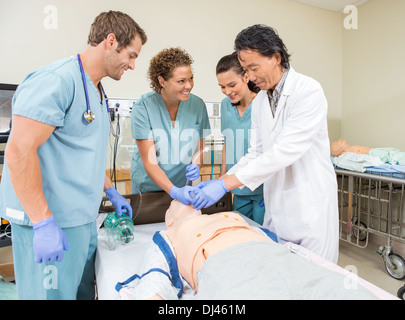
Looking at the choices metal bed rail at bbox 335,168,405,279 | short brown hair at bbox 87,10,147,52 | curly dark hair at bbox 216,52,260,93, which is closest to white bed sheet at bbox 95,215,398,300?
short brown hair at bbox 87,10,147,52

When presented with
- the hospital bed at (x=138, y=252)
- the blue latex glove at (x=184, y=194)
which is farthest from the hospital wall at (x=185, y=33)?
the blue latex glove at (x=184, y=194)

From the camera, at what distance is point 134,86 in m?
2.56

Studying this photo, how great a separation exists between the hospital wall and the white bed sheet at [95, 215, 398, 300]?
1.57m

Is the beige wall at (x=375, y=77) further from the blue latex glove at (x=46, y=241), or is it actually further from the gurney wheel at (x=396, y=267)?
the blue latex glove at (x=46, y=241)

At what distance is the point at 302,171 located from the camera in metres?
1.22

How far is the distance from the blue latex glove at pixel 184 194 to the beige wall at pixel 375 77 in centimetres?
244

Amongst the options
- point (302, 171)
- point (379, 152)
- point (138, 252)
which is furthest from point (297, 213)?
point (379, 152)

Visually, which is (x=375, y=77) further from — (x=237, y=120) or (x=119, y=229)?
(x=119, y=229)

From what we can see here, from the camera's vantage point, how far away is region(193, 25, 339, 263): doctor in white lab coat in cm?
118

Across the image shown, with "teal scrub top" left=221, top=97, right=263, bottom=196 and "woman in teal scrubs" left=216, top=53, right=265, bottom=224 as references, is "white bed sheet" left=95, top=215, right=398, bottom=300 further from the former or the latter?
"teal scrub top" left=221, top=97, right=263, bottom=196

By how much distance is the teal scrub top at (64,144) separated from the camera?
2.85ft
